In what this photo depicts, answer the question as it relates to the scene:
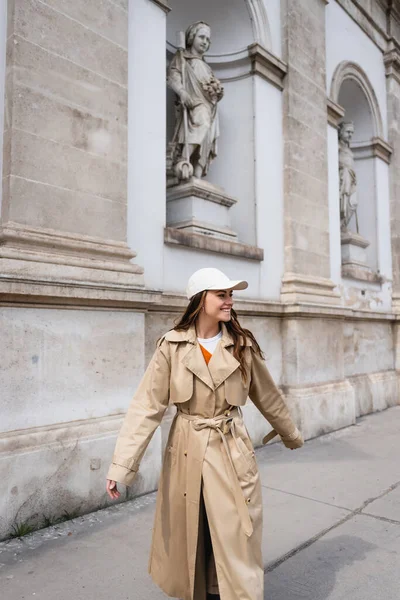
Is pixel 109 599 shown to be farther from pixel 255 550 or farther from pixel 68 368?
pixel 68 368

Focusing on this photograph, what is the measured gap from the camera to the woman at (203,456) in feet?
6.81

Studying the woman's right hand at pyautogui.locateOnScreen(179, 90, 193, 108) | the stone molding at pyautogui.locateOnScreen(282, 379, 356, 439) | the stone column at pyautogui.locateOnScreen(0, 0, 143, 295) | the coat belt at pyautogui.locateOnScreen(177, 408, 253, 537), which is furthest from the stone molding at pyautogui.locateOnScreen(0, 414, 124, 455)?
the woman's right hand at pyautogui.locateOnScreen(179, 90, 193, 108)

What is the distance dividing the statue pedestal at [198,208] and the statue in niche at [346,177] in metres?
3.65

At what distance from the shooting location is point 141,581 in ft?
9.12

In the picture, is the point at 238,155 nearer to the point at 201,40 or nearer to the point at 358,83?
the point at 201,40

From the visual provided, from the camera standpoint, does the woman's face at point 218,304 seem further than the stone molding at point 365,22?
No

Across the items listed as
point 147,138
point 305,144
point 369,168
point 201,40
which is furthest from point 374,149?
point 147,138

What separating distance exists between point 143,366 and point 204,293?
2200mm

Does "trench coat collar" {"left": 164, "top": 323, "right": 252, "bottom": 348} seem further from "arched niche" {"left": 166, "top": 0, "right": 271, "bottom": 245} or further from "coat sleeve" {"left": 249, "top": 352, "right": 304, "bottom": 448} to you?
"arched niche" {"left": 166, "top": 0, "right": 271, "bottom": 245}

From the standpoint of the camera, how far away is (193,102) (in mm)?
6176

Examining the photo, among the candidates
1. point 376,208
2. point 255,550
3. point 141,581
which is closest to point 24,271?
point 141,581

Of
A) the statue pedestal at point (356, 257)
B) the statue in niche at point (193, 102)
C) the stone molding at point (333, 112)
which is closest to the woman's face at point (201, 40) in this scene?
the statue in niche at point (193, 102)

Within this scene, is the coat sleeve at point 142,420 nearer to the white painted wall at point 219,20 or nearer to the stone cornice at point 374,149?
the white painted wall at point 219,20

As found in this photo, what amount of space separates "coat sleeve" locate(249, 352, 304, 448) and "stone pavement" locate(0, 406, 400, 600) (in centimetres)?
89
